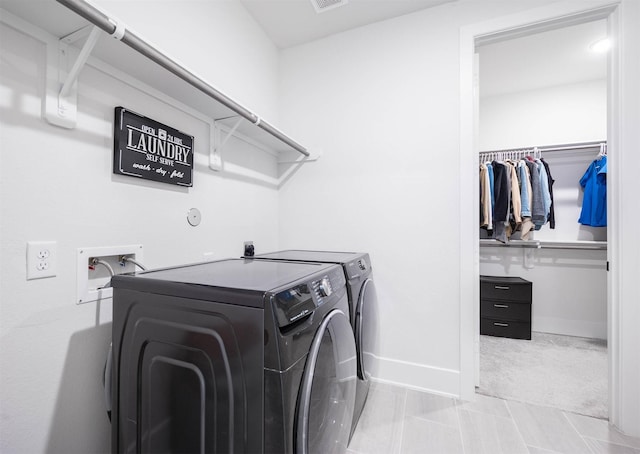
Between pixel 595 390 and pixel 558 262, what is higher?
pixel 558 262

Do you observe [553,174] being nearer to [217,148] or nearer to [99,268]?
[217,148]

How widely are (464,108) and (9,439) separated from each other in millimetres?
2458

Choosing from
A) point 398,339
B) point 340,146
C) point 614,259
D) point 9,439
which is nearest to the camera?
point 9,439

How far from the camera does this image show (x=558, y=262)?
9.67 ft

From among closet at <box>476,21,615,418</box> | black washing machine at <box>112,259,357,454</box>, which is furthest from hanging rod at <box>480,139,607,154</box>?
black washing machine at <box>112,259,357,454</box>

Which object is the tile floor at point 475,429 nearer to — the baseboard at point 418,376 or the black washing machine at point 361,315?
the baseboard at point 418,376

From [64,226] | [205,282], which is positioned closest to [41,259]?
[64,226]

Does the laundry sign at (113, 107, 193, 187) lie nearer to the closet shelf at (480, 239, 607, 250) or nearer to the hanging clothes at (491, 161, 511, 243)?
the hanging clothes at (491, 161, 511, 243)

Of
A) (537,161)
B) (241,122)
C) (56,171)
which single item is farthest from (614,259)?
(56,171)

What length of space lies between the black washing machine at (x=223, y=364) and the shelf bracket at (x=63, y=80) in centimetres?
57

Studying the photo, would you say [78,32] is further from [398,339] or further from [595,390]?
[595,390]

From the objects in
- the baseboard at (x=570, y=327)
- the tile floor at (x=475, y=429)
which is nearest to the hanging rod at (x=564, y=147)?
the baseboard at (x=570, y=327)

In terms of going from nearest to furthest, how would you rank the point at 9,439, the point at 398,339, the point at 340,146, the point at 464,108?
the point at 9,439, the point at 464,108, the point at 398,339, the point at 340,146

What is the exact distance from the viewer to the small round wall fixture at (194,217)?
1.43 m
